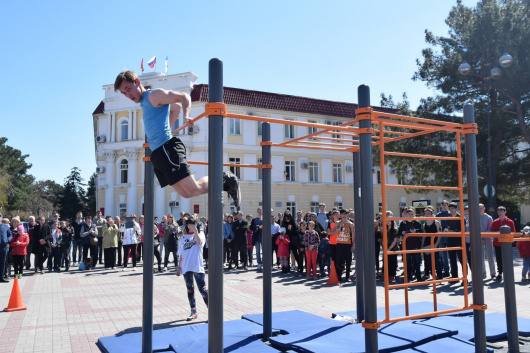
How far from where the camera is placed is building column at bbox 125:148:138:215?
34.9m

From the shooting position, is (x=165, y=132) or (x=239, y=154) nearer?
(x=165, y=132)

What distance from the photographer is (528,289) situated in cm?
997

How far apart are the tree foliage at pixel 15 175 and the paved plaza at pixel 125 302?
4983 cm

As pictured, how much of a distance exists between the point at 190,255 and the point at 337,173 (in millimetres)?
31226

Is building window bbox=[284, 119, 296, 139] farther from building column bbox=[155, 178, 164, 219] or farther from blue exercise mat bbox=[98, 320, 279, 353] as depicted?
blue exercise mat bbox=[98, 320, 279, 353]

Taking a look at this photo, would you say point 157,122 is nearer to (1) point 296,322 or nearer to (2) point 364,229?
(2) point 364,229

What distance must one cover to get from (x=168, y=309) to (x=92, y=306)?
1672 mm

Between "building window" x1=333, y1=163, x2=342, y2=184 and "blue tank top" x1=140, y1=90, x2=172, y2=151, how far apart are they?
33815mm

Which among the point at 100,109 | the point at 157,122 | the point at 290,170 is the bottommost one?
the point at 157,122

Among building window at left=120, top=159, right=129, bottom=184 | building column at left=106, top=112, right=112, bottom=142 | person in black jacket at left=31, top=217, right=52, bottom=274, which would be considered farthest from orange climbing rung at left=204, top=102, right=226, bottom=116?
building column at left=106, top=112, right=112, bottom=142

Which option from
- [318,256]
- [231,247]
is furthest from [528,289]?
[231,247]

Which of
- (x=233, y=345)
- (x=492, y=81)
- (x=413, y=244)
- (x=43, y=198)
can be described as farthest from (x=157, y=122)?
(x=43, y=198)

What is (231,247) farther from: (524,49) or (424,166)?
(524,49)

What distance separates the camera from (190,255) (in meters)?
7.79
